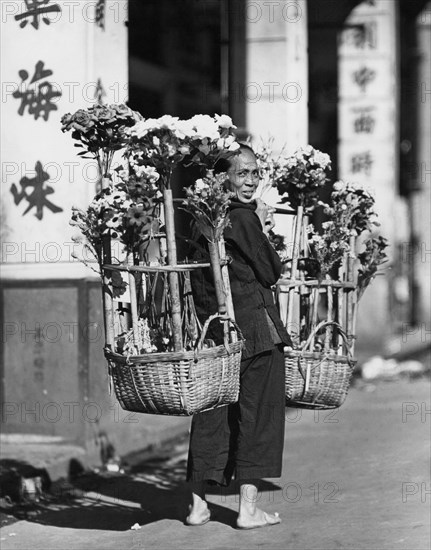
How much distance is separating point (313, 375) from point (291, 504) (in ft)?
3.28

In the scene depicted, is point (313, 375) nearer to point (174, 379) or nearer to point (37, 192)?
point (174, 379)

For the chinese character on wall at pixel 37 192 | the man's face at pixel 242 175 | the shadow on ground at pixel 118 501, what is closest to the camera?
the man's face at pixel 242 175

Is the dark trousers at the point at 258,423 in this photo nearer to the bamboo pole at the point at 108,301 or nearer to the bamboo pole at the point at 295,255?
the bamboo pole at the point at 295,255

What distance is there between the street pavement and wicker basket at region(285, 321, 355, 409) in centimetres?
67

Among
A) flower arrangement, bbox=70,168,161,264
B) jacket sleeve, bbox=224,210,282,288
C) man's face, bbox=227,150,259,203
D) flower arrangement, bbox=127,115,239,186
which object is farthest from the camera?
man's face, bbox=227,150,259,203

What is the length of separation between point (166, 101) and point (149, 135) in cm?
744

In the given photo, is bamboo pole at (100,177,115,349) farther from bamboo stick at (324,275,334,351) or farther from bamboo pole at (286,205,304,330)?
bamboo stick at (324,275,334,351)

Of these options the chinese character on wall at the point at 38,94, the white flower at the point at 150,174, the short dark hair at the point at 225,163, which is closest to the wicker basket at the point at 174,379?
the white flower at the point at 150,174

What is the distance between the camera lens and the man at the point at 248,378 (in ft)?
18.3

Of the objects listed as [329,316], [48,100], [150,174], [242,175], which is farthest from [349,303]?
[48,100]

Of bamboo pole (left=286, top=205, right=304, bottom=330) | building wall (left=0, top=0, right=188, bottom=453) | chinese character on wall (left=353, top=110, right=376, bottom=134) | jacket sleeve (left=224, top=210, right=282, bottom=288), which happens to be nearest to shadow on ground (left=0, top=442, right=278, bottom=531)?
building wall (left=0, top=0, right=188, bottom=453)

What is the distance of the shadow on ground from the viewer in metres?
6.27

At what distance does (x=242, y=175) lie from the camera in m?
5.70

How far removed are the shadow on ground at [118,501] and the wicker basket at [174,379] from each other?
1.20 meters
